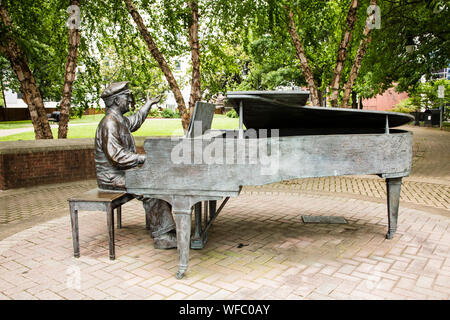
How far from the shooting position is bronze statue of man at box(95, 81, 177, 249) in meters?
4.29

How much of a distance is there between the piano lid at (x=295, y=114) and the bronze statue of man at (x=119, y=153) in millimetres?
1454

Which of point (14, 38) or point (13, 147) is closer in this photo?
point (13, 147)

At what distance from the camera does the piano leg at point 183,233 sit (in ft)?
12.4

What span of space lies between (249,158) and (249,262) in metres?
1.34

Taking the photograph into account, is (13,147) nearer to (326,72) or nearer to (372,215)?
(372,215)

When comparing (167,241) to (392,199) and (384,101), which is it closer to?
(392,199)

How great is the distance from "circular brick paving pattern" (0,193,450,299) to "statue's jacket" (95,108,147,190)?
36.4 inches

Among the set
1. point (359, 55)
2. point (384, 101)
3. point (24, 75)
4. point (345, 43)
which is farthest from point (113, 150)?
point (384, 101)

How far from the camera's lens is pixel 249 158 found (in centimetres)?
363

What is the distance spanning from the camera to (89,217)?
6.27 metres

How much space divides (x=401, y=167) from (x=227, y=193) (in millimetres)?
2210

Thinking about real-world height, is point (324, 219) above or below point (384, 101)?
below

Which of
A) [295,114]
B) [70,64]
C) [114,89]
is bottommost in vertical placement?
[295,114]
